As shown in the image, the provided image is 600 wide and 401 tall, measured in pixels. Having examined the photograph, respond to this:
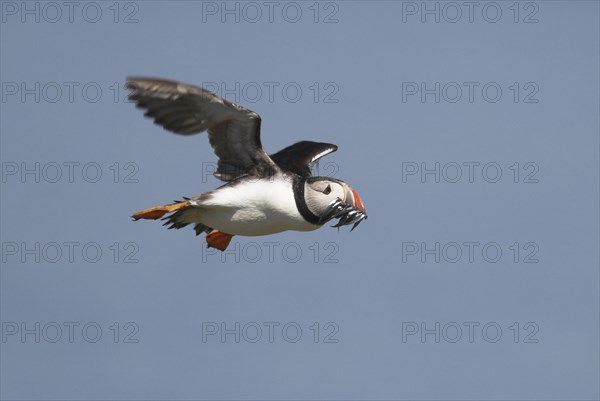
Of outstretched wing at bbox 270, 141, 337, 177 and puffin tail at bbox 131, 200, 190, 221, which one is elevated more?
outstretched wing at bbox 270, 141, 337, 177

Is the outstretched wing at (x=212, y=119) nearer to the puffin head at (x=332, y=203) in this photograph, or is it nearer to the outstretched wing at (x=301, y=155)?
the puffin head at (x=332, y=203)

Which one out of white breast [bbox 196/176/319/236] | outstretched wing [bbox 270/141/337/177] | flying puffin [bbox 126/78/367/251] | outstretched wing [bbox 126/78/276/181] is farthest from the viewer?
outstretched wing [bbox 270/141/337/177]

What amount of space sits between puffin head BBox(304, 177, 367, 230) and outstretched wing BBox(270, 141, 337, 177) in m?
0.96

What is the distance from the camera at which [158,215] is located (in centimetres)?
1931

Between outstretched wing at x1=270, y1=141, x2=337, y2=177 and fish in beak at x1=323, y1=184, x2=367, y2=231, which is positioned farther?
outstretched wing at x1=270, y1=141, x2=337, y2=177

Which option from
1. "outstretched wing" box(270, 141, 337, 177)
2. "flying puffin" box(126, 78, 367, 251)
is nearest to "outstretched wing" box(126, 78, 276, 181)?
"flying puffin" box(126, 78, 367, 251)

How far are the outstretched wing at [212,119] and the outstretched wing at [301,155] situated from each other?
33.4 inches

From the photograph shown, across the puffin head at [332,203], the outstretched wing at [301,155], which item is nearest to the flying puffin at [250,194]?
the puffin head at [332,203]

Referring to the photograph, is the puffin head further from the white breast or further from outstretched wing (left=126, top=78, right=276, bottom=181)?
outstretched wing (left=126, top=78, right=276, bottom=181)

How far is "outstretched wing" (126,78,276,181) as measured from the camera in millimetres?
17891

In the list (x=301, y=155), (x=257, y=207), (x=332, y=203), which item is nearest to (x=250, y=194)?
(x=257, y=207)

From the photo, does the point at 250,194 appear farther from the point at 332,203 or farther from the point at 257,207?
the point at 332,203

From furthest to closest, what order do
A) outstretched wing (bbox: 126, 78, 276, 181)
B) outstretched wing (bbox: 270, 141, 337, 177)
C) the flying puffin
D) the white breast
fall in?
1. outstretched wing (bbox: 270, 141, 337, 177)
2. the white breast
3. the flying puffin
4. outstretched wing (bbox: 126, 78, 276, 181)

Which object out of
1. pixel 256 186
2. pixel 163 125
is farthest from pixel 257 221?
pixel 163 125
